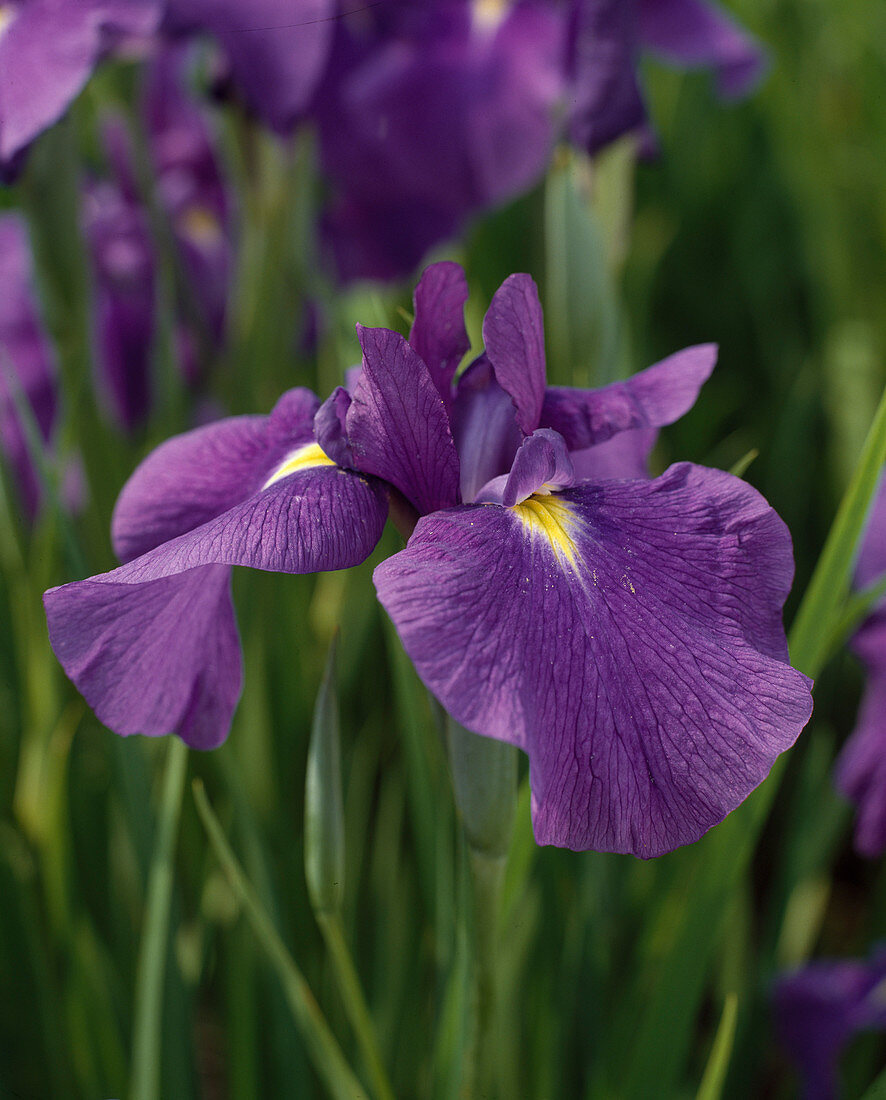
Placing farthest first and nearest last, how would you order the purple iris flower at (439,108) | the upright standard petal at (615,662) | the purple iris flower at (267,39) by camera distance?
the purple iris flower at (439,108) < the purple iris flower at (267,39) < the upright standard petal at (615,662)

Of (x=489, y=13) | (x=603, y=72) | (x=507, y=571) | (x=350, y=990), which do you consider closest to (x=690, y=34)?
(x=489, y=13)

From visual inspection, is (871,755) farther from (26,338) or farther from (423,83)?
(26,338)

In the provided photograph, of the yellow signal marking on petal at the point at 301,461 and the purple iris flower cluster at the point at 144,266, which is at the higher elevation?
the purple iris flower cluster at the point at 144,266

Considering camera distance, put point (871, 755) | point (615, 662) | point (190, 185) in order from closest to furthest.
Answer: point (615, 662) < point (871, 755) < point (190, 185)

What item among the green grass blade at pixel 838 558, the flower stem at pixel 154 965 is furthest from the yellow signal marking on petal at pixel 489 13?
the flower stem at pixel 154 965

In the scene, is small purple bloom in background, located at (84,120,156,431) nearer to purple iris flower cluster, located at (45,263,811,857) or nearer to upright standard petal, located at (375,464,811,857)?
purple iris flower cluster, located at (45,263,811,857)

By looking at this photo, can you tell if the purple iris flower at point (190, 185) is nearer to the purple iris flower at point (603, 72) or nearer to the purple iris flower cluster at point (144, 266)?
the purple iris flower cluster at point (144, 266)

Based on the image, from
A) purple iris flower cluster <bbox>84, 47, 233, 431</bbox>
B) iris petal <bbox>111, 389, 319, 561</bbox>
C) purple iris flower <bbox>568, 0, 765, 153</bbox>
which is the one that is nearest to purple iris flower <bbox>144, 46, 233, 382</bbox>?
purple iris flower cluster <bbox>84, 47, 233, 431</bbox>
